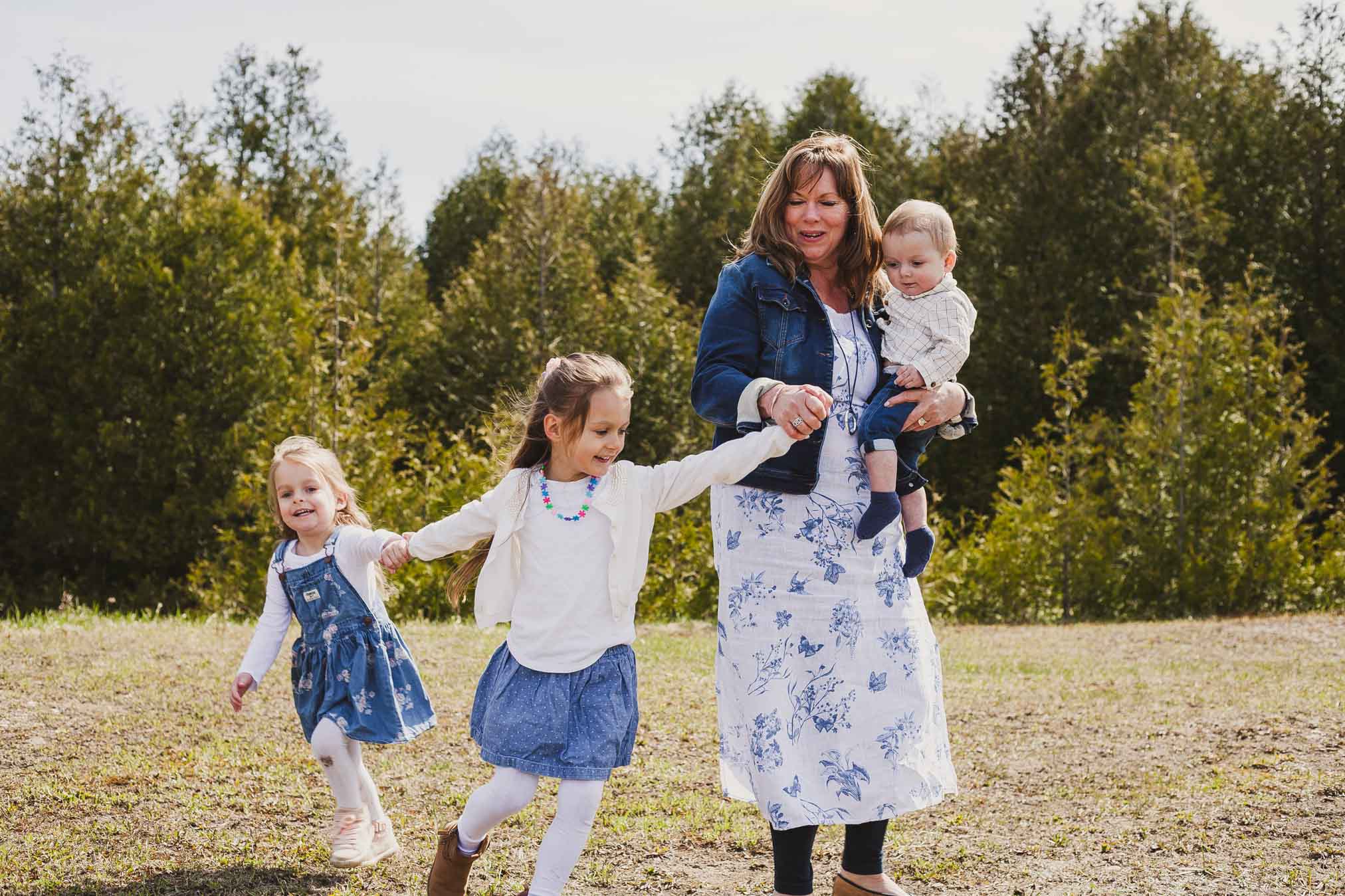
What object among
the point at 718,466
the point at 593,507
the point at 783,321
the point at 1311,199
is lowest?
the point at 593,507

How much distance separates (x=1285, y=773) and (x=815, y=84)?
77.5ft

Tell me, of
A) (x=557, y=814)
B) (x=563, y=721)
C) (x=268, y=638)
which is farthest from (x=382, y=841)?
(x=563, y=721)

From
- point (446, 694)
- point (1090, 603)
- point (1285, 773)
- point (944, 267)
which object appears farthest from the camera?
point (1090, 603)

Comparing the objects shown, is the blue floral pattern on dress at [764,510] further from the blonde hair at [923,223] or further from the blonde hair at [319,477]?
the blonde hair at [319,477]

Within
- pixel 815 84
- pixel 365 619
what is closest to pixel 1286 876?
pixel 365 619

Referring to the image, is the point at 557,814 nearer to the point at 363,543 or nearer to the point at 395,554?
the point at 395,554

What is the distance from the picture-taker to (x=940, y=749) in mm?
3189

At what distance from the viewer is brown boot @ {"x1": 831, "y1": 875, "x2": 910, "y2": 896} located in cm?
321

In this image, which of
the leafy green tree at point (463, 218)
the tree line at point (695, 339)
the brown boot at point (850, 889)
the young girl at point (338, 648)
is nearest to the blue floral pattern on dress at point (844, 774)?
the brown boot at point (850, 889)

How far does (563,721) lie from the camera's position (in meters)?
3.04

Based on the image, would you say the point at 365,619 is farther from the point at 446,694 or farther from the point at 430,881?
the point at 446,694

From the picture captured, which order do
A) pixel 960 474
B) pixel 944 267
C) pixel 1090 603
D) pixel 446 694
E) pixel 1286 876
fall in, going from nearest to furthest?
1. pixel 944 267
2. pixel 1286 876
3. pixel 446 694
4. pixel 1090 603
5. pixel 960 474

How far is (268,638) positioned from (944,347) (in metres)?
2.34

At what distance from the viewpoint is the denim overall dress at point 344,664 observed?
150 inches
